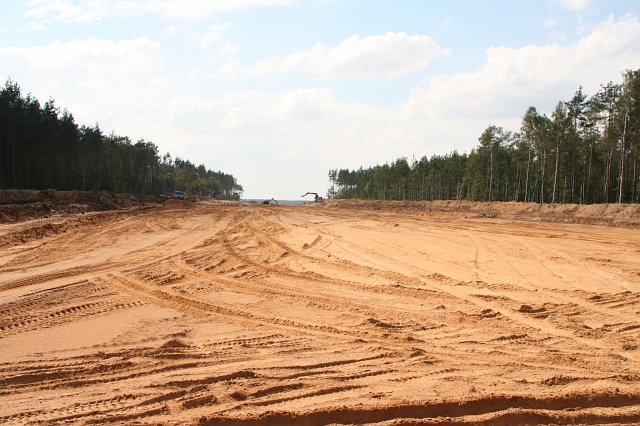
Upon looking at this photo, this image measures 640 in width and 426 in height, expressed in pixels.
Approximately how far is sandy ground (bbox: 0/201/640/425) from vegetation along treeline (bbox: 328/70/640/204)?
105ft

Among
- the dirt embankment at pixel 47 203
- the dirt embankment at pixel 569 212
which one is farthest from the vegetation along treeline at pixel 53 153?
the dirt embankment at pixel 569 212

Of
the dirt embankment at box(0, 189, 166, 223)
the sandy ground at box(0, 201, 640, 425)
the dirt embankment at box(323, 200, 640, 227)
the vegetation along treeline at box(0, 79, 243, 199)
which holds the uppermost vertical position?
the vegetation along treeline at box(0, 79, 243, 199)

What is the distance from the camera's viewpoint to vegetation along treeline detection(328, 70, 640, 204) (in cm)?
3969

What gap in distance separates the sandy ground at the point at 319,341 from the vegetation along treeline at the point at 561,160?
105ft

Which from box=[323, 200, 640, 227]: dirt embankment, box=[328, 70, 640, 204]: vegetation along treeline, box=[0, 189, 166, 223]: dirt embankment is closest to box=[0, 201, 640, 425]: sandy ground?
box=[0, 189, 166, 223]: dirt embankment

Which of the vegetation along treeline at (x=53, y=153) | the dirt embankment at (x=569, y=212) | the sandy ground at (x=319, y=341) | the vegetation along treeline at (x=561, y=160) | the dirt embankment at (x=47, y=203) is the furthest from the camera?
the vegetation along treeline at (x=53, y=153)

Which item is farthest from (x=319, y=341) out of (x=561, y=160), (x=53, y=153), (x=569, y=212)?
(x=53, y=153)

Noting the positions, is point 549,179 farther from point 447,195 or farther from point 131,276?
point 131,276

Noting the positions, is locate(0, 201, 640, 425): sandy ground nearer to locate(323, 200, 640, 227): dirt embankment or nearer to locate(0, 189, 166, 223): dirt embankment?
Result: locate(0, 189, 166, 223): dirt embankment

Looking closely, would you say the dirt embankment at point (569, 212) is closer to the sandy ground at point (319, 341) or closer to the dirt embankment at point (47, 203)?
the sandy ground at point (319, 341)

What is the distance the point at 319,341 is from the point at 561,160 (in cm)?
5523

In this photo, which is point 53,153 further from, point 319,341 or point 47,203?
point 319,341

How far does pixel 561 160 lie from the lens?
173ft

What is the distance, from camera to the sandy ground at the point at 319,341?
3.88 metres
